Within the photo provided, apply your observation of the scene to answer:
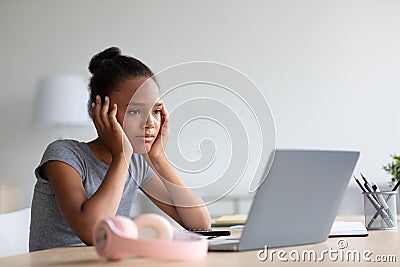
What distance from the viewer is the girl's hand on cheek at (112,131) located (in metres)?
1.54

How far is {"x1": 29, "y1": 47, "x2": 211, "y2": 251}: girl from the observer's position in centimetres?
145

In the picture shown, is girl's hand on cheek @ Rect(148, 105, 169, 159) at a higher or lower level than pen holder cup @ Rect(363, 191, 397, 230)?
higher

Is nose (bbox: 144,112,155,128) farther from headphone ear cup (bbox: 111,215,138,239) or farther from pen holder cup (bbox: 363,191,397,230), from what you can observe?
headphone ear cup (bbox: 111,215,138,239)

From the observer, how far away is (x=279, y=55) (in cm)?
394

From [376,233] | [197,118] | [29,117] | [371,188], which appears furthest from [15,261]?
[29,117]

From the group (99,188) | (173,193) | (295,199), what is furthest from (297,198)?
(173,193)

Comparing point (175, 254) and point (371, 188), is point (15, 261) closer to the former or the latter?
point (175, 254)

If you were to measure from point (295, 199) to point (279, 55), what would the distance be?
295 cm

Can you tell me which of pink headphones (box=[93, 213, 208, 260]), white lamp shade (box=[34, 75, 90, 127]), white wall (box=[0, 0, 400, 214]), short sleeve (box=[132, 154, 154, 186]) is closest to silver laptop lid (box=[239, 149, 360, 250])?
pink headphones (box=[93, 213, 208, 260])

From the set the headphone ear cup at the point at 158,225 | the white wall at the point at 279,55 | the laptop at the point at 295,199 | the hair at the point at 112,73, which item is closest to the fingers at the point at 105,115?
the hair at the point at 112,73

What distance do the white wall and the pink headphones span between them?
3069mm

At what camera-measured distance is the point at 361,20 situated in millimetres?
3969

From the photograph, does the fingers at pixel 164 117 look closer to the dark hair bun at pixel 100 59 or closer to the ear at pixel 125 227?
the dark hair bun at pixel 100 59

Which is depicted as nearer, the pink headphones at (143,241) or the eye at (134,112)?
the pink headphones at (143,241)
